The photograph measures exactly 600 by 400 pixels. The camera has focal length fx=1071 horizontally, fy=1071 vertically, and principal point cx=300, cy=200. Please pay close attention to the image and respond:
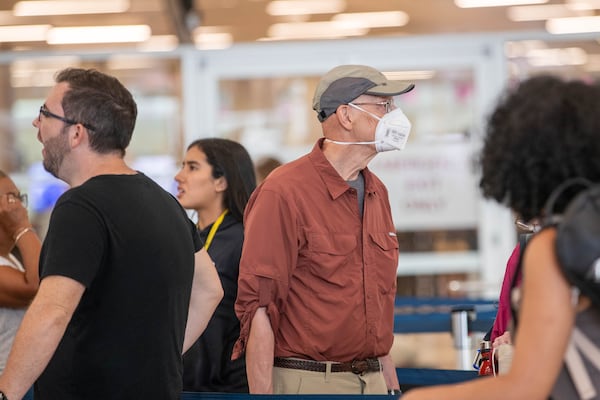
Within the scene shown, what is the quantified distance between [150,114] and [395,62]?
73.9 inches

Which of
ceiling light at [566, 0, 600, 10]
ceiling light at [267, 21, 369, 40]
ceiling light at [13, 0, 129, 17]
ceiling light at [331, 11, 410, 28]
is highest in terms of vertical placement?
ceiling light at [13, 0, 129, 17]

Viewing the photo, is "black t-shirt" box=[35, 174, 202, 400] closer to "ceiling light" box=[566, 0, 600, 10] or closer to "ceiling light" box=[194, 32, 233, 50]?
"ceiling light" box=[194, 32, 233, 50]

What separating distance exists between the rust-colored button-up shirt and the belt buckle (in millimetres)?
22

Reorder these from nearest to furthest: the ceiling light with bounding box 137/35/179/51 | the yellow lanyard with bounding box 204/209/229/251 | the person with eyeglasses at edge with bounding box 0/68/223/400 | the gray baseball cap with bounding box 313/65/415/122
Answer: the person with eyeglasses at edge with bounding box 0/68/223/400
the gray baseball cap with bounding box 313/65/415/122
the yellow lanyard with bounding box 204/209/229/251
the ceiling light with bounding box 137/35/179/51

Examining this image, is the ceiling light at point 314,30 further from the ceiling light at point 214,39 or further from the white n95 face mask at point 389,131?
the white n95 face mask at point 389,131

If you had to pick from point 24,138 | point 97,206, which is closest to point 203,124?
point 24,138

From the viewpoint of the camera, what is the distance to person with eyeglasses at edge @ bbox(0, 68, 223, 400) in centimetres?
268

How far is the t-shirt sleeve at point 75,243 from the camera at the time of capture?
106 inches

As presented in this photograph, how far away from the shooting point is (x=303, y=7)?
26.7 ft

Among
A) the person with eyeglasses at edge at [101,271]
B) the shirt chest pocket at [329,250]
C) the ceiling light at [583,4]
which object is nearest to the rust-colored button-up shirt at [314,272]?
the shirt chest pocket at [329,250]

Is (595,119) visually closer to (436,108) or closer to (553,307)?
(553,307)

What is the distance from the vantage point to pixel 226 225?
446 cm

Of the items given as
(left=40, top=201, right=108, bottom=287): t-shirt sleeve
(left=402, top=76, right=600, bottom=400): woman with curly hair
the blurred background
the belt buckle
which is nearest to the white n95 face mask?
the belt buckle

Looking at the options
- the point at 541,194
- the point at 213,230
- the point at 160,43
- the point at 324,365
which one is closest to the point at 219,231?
the point at 213,230
